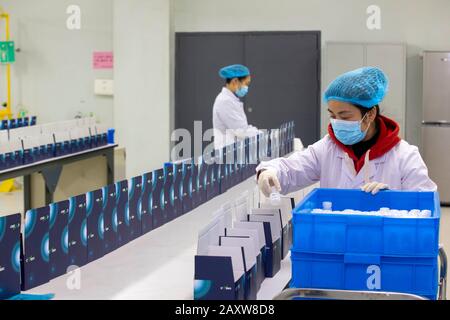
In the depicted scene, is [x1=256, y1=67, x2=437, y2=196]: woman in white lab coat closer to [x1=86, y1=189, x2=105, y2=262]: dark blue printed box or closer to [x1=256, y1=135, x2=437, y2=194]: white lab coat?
[x1=256, y1=135, x2=437, y2=194]: white lab coat

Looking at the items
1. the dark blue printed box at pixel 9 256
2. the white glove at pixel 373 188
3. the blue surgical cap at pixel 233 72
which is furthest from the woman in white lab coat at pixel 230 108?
the white glove at pixel 373 188

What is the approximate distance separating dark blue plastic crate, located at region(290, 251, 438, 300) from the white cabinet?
268 inches

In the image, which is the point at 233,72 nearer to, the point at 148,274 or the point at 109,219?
the point at 109,219

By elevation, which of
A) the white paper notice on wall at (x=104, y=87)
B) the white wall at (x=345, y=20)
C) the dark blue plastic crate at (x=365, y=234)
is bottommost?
the dark blue plastic crate at (x=365, y=234)

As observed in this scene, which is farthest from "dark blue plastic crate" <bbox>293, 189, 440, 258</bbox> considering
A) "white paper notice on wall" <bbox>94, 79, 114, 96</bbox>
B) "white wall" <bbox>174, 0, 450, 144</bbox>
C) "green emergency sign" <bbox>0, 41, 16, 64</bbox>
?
"green emergency sign" <bbox>0, 41, 16, 64</bbox>

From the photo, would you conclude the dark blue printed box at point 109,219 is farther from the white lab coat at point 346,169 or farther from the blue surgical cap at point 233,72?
the blue surgical cap at point 233,72

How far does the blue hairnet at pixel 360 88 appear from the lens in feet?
9.95

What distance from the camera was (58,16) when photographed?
407 inches

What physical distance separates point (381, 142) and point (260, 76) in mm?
6705

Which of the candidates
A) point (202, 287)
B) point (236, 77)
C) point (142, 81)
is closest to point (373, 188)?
point (202, 287)

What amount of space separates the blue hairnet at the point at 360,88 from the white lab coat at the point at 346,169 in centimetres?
22

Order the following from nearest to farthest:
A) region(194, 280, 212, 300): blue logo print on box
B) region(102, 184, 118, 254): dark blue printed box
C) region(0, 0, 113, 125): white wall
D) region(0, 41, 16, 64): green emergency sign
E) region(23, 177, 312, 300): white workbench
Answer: region(194, 280, 212, 300): blue logo print on box → region(23, 177, 312, 300): white workbench → region(102, 184, 118, 254): dark blue printed box → region(0, 41, 16, 64): green emergency sign → region(0, 0, 113, 125): white wall

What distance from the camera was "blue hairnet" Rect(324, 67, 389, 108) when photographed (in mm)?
3031
